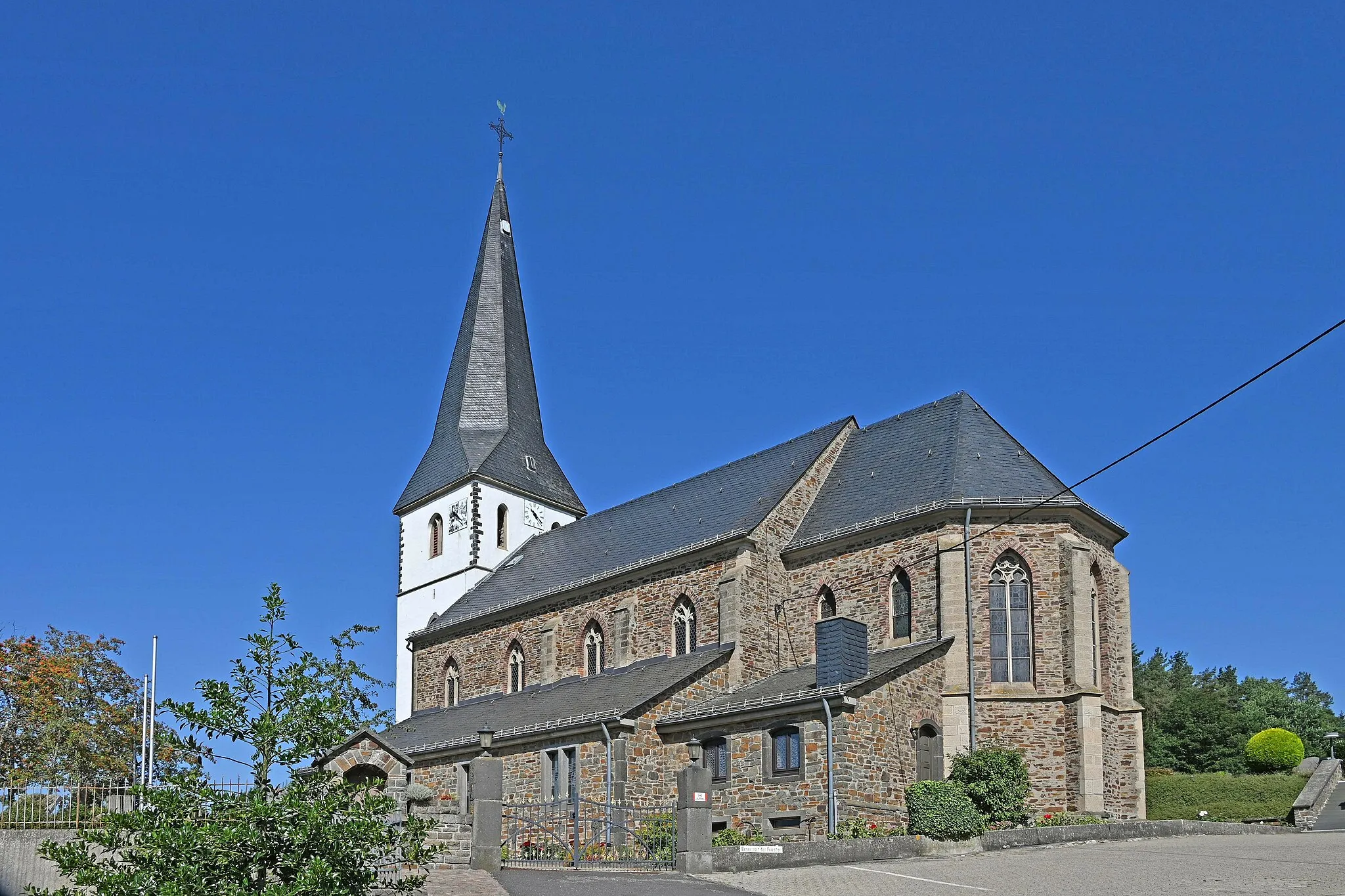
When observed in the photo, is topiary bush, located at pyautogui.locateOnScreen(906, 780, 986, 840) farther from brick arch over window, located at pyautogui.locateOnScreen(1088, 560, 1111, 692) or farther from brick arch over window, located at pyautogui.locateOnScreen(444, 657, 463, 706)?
brick arch over window, located at pyautogui.locateOnScreen(444, 657, 463, 706)

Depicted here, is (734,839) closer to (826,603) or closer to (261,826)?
(826,603)

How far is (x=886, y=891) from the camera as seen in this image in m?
17.6

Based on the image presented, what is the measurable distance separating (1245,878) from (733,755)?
1413 cm

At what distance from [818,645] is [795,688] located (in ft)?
3.89

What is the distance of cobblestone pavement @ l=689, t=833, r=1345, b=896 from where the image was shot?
17031mm

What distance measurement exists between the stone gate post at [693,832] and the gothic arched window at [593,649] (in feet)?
58.9

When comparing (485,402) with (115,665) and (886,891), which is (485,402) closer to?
(115,665)

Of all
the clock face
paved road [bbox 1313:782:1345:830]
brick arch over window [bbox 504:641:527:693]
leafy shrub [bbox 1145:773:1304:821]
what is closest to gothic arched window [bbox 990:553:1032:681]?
paved road [bbox 1313:782:1345:830]

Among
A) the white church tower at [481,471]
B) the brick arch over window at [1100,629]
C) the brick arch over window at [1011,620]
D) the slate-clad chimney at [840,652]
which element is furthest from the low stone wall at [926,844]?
the white church tower at [481,471]

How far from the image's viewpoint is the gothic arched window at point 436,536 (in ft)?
172

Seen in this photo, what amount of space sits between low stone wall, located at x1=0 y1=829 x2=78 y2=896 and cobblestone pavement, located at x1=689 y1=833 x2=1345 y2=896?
1160cm

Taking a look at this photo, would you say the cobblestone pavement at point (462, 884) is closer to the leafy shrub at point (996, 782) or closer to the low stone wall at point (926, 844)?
the low stone wall at point (926, 844)

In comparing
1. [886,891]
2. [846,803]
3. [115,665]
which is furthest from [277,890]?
[115,665]

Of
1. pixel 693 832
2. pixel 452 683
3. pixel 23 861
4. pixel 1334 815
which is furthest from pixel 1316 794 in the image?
pixel 23 861
